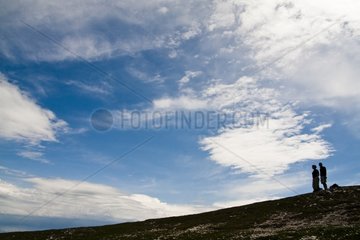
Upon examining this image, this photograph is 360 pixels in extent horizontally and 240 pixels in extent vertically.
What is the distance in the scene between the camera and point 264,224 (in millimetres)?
47000

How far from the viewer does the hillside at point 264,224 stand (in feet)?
122

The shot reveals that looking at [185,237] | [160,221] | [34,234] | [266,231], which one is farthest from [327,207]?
[34,234]

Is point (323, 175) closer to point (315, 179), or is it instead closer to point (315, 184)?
point (315, 179)

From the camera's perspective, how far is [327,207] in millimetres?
49156

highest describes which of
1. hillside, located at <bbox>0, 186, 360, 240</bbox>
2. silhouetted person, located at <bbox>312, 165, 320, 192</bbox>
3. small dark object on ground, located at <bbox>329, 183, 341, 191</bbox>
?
silhouetted person, located at <bbox>312, 165, 320, 192</bbox>

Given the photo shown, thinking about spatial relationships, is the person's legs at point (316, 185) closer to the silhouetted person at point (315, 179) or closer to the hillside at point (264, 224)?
the silhouetted person at point (315, 179)

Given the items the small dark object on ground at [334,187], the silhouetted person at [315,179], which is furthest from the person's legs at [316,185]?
the small dark object on ground at [334,187]

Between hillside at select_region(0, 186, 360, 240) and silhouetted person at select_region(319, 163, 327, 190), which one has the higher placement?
silhouetted person at select_region(319, 163, 327, 190)

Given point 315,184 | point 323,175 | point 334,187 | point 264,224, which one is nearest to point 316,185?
point 315,184

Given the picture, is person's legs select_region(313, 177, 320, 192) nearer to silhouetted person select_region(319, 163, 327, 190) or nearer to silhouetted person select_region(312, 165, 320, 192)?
silhouetted person select_region(312, 165, 320, 192)

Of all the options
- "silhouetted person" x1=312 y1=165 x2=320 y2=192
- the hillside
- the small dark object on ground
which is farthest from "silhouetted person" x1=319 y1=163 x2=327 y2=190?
the hillside

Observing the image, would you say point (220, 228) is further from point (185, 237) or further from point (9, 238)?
point (9, 238)

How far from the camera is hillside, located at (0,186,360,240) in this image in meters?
37.2

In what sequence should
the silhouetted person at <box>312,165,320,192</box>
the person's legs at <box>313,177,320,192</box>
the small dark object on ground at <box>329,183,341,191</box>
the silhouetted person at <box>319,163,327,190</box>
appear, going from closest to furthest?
the silhouetted person at <box>319,163,327,190</box> → the small dark object on ground at <box>329,183,341,191</box> → the silhouetted person at <box>312,165,320,192</box> → the person's legs at <box>313,177,320,192</box>
